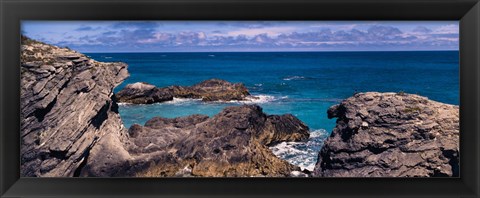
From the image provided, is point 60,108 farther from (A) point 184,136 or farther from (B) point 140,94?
(B) point 140,94

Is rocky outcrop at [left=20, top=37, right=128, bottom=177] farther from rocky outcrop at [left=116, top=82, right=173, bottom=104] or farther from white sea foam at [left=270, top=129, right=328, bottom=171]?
white sea foam at [left=270, top=129, right=328, bottom=171]

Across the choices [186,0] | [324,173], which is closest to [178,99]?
[324,173]

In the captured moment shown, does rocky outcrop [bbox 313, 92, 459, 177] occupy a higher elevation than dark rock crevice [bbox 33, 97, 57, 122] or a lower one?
lower

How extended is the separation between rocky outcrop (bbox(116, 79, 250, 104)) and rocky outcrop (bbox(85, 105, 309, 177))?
1408 millimetres

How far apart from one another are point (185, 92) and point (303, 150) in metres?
3.37

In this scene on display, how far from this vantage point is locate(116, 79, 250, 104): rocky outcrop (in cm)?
785

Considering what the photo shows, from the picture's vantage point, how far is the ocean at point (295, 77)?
7.05m

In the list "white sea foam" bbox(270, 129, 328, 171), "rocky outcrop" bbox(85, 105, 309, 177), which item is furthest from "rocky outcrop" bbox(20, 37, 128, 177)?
"white sea foam" bbox(270, 129, 328, 171)

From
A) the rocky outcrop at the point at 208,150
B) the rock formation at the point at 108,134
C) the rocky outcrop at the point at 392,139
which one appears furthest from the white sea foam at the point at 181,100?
the rocky outcrop at the point at 392,139

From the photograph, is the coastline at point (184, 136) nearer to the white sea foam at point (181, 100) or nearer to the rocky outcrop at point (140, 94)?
the rocky outcrop at point (140, 94)

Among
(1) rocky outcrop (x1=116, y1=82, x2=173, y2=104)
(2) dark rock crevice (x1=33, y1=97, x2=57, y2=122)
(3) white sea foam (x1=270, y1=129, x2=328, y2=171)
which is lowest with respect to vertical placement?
(3) white sea foam (x1=270, y1=129, x2=328, y2=171)

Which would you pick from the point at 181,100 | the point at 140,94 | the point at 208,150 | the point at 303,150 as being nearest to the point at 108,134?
the point at 208,150

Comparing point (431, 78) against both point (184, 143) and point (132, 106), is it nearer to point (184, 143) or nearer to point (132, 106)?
point (184, 143)

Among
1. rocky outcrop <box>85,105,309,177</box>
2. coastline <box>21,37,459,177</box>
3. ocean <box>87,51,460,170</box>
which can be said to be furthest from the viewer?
ocean <box>87,51,460,170</box>
